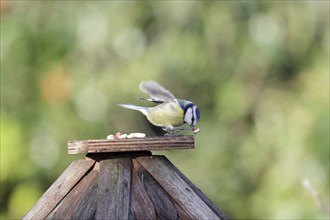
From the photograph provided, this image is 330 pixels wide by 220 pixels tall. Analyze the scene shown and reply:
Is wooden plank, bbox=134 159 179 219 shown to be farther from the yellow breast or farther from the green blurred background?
the green blurred background

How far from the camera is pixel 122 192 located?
7.27 feet

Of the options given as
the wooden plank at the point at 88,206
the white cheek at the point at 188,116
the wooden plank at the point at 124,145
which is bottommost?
the wooden plank at the point at 88,206

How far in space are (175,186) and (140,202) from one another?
127mm

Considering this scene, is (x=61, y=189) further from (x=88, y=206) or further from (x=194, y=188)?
(x=194, y=188)

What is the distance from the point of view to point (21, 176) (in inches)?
278

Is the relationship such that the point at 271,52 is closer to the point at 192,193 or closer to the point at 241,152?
the point at 241,152

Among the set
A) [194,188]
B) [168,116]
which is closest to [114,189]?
[194,188]

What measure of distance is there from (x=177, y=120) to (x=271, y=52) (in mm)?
4091

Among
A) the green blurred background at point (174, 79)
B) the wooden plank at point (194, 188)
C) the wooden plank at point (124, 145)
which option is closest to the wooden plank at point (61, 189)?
the wooden plank at point (124, 145)

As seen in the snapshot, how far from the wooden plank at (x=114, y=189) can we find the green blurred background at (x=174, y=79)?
4749 mm

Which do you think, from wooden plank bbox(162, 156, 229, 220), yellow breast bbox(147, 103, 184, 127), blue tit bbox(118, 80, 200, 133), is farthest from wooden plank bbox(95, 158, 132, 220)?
yellow breast bbox(147, 103, 184, 127)

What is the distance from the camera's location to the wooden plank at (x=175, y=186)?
7.46 feet

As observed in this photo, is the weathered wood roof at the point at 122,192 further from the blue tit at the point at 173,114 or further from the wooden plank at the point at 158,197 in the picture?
the blue tit at the point at 173,114

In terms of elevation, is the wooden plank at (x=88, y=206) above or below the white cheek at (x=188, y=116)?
below
